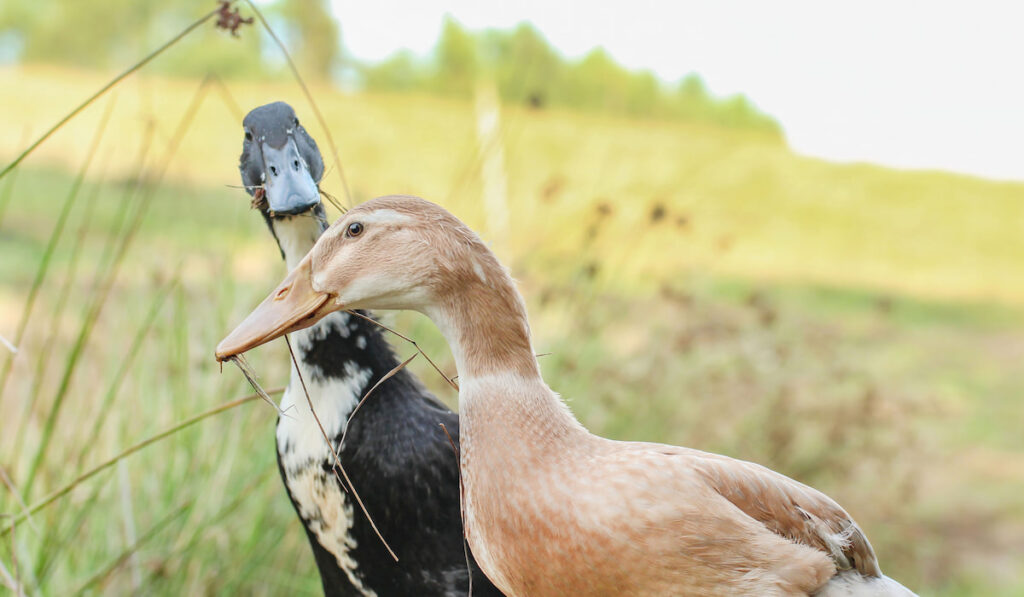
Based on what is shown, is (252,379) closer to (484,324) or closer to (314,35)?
(484,324)

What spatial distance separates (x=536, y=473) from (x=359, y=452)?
0.49 meters

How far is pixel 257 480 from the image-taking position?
74.9 inches

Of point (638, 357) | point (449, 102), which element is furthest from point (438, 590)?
point (449, 102)

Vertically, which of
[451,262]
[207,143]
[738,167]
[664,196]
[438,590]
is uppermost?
[207,143]

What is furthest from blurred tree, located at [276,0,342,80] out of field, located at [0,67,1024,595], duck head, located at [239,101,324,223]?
duck head, located at [239,101,324,223]

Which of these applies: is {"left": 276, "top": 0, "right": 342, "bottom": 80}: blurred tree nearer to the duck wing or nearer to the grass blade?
the grass blade

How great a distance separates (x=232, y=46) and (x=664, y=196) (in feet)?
30.4

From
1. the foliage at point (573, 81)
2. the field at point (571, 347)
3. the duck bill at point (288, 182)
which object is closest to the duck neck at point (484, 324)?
the duck bill at point (288, 182)

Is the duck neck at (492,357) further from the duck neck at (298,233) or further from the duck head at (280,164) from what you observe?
the duck neck at (298,233)

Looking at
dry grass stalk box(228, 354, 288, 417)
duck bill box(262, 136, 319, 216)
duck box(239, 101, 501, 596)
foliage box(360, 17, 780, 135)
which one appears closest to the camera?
dry grass stalk box(228, 354, 288, 417)

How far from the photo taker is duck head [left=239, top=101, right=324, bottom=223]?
1.31m

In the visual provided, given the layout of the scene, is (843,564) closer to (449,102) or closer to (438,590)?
(438,590)

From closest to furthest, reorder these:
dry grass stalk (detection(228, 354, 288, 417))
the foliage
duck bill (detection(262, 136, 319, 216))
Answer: dry grass stalk (detection(228, 354, 288, 417)) < duck bill (detection(262, 136, 319, 216)) < the foliage

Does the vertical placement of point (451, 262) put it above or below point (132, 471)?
above
